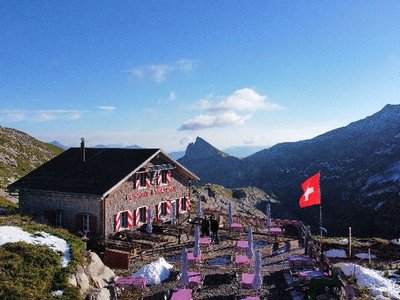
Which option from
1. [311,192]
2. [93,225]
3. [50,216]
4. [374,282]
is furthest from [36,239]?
[374,282]

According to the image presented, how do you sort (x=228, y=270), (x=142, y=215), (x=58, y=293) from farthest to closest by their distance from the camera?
(x=142, y=215), (x=228, y=270), (x=58, y=293)

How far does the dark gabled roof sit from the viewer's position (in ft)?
82.6

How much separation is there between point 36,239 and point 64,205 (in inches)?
337

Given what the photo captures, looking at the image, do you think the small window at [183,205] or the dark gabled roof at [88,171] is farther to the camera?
the small window at [183,205]

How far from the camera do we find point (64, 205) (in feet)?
84.4

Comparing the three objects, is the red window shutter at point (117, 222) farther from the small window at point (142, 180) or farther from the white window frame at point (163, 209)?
the white window frame at point (163, 209)

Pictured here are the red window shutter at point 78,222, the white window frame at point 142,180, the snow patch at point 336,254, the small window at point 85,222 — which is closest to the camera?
the snow patch at point 336,254

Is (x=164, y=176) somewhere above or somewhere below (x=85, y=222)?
above

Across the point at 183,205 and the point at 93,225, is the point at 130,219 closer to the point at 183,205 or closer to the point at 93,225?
the point at 93,225

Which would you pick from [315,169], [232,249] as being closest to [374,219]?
[315,169]

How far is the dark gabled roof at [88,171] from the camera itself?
25188 mm

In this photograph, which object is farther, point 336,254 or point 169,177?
point 169,177

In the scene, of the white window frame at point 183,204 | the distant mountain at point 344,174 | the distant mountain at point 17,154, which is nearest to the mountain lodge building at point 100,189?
the white window frame at point 183,204

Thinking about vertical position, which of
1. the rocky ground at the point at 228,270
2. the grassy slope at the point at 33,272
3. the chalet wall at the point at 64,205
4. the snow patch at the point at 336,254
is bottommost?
the rocky ground at the point at 228,270
